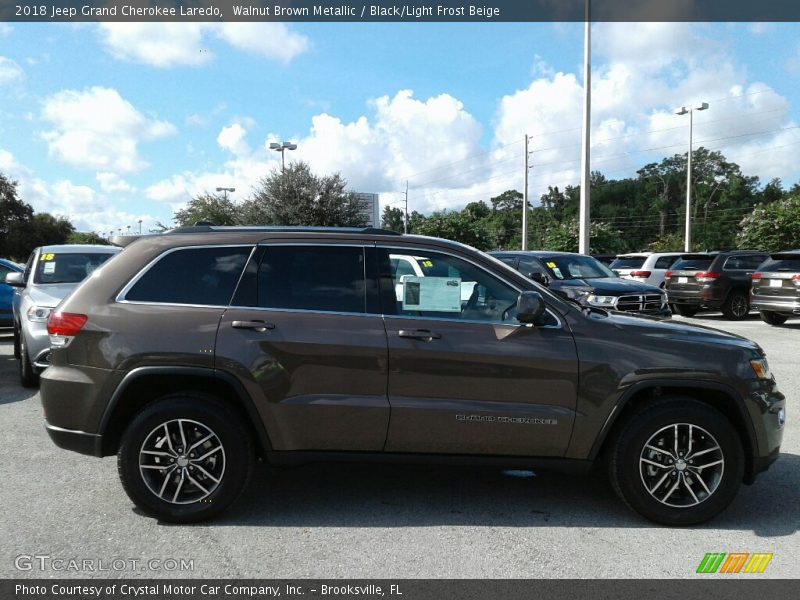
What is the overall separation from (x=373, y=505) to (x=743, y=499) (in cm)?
252

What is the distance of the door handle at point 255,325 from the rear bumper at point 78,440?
3.50 feet

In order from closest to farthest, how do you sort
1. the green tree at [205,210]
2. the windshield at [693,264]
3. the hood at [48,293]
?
the hood at [48,293], the windshield at [693,264], the green tree at [205,210]

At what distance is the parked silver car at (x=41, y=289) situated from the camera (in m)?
7.97

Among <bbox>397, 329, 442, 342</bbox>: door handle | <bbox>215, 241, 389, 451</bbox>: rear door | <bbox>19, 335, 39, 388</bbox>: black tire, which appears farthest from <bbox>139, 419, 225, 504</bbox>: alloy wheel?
<bbox>19, 335, 39, 388</bbox>: black tire

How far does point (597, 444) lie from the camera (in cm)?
425

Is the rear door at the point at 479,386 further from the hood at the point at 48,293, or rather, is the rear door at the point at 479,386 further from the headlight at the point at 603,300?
the headlight at the point at 603,300

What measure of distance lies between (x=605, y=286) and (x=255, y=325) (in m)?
9.52

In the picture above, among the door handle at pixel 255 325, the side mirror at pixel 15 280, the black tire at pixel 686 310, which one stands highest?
the side mirror at pixel 15 280

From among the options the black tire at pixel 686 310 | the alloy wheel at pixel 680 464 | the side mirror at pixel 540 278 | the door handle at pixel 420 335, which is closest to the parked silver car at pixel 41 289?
the door handle at pixel 420 335

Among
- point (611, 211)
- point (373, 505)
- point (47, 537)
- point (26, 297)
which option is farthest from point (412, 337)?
point (611, 211)

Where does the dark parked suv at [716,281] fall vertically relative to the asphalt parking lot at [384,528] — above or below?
above

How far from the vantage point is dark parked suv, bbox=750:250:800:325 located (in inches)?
571

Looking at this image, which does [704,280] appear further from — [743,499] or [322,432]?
[322,432]

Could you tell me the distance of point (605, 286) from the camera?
12555mm
